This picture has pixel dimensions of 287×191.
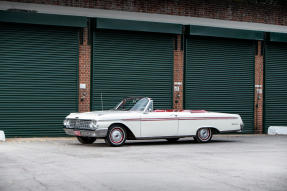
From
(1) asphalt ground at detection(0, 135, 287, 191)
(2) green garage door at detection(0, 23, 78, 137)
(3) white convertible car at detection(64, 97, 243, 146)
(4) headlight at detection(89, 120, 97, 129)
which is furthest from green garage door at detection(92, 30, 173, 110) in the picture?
(1) asphalt ground at detection(0, 135, 287, 191)

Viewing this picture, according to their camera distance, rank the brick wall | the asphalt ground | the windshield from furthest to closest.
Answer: the brick wall
the windshield
the asphalt ground

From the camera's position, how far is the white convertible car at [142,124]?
13.5m

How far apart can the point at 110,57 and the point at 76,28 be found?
1.67m

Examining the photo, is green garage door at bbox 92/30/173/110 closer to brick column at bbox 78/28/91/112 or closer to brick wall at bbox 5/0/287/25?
brick column at bbox 78/28/91/112

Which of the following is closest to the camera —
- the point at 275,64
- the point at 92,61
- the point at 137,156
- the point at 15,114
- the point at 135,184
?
the point at 135,184

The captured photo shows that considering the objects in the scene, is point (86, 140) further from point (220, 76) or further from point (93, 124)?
point (220, 76)

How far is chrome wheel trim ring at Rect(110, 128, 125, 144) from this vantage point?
13.7 meters

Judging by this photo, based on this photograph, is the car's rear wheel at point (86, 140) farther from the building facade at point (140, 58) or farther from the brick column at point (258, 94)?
the brick column at point (258, 94)

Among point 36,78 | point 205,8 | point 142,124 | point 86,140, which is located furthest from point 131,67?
point 142,124

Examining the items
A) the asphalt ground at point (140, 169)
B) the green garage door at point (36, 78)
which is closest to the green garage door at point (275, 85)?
the green garage door at point (36, 78)

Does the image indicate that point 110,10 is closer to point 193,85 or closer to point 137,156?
point 193,85

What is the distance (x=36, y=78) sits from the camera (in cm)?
1792

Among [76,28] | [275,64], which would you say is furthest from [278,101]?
[76,28]

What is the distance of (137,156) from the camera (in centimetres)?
1129
